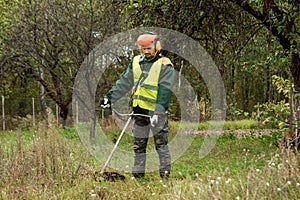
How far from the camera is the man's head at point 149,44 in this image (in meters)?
4.78

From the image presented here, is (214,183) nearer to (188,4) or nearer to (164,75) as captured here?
(164,75)

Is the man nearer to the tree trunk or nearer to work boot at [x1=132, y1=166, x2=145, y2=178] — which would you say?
work boot at [x1=132, y1=166, x2=145, y2=178]

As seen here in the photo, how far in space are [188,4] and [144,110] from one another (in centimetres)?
246

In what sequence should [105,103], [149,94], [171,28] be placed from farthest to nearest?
[171,28] < [105,103] < [149,94]

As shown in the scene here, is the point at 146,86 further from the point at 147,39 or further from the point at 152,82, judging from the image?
the point at 147,39

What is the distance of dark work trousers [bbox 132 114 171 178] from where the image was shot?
4.97 m

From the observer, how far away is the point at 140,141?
16.7 feet

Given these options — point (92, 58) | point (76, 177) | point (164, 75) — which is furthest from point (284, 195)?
point (92, 58)

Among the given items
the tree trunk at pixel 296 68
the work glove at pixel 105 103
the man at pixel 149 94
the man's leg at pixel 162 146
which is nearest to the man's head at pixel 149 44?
the man at pixel 149 94

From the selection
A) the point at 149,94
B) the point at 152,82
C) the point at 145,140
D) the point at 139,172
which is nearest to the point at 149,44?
the point at 152,82

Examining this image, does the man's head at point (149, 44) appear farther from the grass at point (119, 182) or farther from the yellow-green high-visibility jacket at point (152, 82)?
the grass at point (119, 182)

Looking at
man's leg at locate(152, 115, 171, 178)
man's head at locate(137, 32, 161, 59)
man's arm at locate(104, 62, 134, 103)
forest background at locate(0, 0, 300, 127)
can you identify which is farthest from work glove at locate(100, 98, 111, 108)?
forest background at locate(0, 0, 300, 127)

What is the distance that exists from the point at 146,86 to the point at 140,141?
0.75 meters

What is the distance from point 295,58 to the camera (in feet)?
23.7
